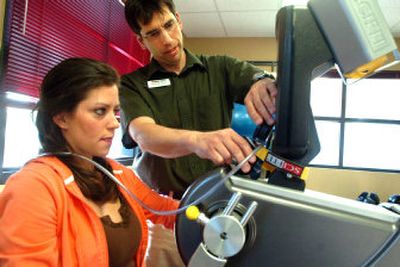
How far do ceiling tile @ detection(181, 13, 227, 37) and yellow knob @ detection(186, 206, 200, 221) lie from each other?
386 centimetres

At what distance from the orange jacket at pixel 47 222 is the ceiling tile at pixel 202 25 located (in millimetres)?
3464

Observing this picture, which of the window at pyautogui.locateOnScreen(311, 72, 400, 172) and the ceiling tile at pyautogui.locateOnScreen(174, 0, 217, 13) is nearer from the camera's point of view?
the ceiling tile at pyautogui.locateOnScreen(174, 0, 217, 13)

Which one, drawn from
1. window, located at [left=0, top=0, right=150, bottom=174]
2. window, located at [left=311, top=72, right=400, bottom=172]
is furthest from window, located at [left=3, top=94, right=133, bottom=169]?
window, located at [left=311, top=72, right=400, bottom=172]

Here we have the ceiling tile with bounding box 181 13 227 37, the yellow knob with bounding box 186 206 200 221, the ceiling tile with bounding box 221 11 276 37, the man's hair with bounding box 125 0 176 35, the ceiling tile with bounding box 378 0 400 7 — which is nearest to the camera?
the yellow knob with bounding box 186 206 200 221

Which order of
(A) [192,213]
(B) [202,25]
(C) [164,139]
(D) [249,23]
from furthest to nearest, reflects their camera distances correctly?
(B) [202,25], (D) [249,23], (C) [164,139], (A) [192,213]

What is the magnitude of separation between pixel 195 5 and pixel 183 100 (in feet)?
9.29

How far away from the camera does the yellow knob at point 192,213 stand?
55 centimetres

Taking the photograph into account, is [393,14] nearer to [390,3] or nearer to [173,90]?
[390,3]

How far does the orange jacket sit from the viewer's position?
0.85m

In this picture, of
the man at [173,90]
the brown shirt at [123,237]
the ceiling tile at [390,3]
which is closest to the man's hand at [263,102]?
the man at [173,90]

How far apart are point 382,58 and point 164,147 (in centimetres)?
58

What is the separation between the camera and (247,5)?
12.4 feet

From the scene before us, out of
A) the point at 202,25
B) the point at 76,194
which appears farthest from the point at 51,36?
the point at 202,25

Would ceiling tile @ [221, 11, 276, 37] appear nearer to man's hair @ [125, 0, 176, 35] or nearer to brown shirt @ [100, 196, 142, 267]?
man's hair @ [125, 0, 176, 35]
